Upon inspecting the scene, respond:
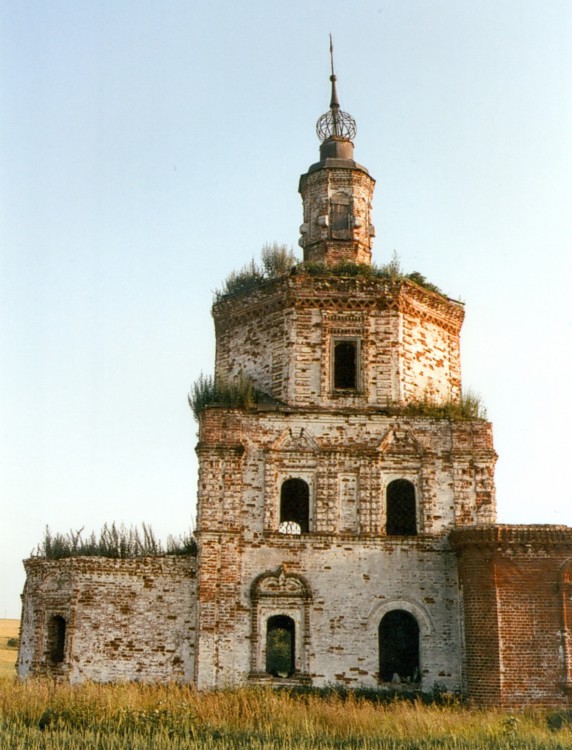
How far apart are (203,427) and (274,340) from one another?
2.50 metres

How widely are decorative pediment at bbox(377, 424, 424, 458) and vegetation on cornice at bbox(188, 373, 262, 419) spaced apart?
9.09ft

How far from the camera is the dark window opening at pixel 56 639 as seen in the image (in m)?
17.1

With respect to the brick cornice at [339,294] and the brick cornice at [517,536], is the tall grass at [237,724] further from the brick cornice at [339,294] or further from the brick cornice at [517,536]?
the brick cornice at [339,294]

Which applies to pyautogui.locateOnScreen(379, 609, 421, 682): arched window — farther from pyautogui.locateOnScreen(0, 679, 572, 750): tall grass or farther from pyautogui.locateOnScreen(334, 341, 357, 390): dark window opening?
pyautogui.locateOnScreen(334, 341, 357, 390): dark window opening

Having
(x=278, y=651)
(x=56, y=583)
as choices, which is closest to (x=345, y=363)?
(x=56, y=583)

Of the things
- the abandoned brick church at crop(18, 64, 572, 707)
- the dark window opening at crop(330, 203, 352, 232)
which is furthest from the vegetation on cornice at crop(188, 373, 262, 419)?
the dark window opening at crop(330, 203, 352, 232)

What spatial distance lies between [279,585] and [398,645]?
2867 mm

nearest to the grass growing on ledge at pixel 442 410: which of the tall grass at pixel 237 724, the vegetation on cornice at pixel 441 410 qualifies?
the vegetation on cornice at pixel 441 410

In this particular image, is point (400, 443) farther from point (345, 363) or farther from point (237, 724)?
point (237, 724)

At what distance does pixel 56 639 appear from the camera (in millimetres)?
17203

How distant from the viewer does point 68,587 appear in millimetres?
16875

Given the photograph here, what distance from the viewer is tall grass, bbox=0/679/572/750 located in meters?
10.5

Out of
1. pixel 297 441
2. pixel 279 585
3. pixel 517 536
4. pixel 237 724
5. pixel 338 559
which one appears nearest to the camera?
pixel 237 724

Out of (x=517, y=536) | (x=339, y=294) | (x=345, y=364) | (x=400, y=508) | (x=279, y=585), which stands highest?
(x=339, y=294)
